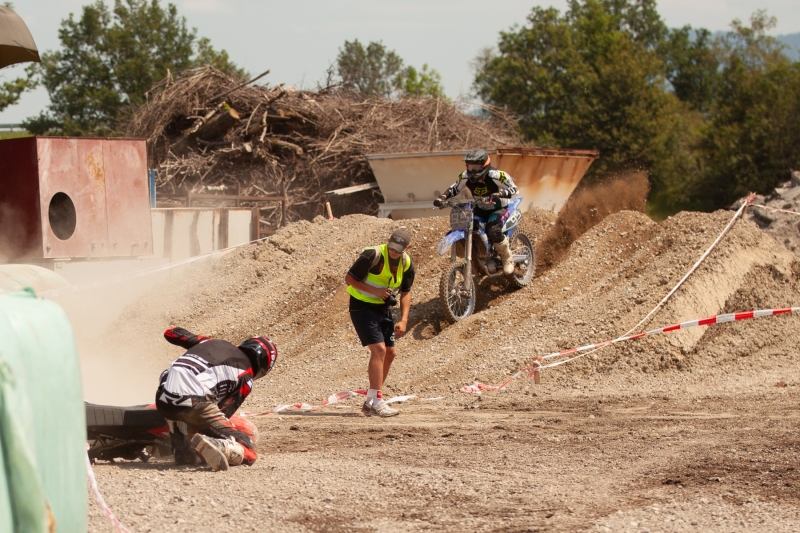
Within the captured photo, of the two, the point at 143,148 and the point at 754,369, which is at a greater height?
the point at 143,148

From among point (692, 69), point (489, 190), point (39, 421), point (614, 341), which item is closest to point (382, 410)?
point (614, 341)

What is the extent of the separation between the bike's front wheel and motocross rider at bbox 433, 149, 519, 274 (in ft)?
1.98

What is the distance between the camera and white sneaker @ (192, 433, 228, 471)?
18.8ft

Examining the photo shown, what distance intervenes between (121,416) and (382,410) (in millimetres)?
2944

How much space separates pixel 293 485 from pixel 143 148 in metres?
10.1

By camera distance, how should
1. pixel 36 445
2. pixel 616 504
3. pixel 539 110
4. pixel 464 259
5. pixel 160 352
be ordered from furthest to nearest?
pixel 539 110 < pixel 160 352 < pixel 464 259 < pixel 616 504 < pixel 36 445

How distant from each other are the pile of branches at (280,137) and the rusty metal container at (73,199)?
893 centimetres

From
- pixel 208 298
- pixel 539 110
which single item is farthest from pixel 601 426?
pixel 539 110

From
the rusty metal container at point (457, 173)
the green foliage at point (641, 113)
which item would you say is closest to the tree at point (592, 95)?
the green foliage at point (641, 113)

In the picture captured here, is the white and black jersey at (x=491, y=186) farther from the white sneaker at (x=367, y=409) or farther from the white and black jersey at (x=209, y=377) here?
the white and black jersey at (x=209, y=377)

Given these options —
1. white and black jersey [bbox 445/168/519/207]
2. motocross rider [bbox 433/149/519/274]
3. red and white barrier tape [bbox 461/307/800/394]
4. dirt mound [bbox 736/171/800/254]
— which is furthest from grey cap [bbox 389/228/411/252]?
dirt mound [bbox 736/171/800/254]

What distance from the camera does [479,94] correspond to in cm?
5619

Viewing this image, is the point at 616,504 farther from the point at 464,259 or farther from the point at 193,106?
the point at 193,106

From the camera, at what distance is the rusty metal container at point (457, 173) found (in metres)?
17.1
